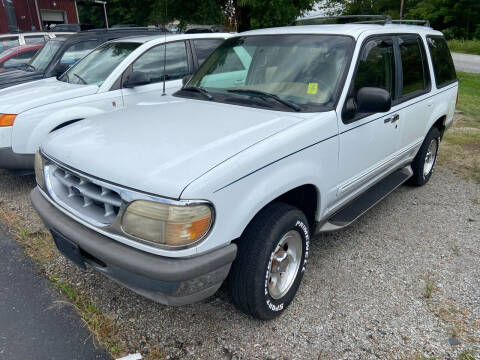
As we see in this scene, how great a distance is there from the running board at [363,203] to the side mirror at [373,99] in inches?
35.8

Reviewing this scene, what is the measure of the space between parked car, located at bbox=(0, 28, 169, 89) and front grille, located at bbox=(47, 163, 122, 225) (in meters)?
4.20

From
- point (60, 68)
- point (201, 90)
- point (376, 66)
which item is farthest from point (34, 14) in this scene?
point (376, 66)

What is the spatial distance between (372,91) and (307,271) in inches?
60.0

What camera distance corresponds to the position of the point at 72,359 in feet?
7.86

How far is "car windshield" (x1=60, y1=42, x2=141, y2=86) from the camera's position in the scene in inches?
209

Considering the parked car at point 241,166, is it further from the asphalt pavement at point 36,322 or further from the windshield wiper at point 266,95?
the asphalt pavement at point 36,322

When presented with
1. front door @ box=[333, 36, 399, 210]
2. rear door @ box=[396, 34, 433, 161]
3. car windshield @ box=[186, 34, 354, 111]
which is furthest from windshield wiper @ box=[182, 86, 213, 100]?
rear door @ box=[396, 34, 433, 161]

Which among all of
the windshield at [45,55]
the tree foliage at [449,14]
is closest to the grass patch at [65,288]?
the windshield at [45,55]

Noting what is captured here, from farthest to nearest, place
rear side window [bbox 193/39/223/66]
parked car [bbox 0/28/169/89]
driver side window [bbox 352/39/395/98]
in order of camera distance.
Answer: parked car [bbox 0/28/169/89] → rear side window [bbox 193/39/223/66] → driver side window [bbox 352/39/395/98]

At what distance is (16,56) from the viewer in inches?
348

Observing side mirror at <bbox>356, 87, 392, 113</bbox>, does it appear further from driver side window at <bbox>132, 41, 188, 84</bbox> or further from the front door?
driver side window at <bbox>132, 41, 188, 84</bbox>

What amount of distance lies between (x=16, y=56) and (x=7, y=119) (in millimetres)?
5345

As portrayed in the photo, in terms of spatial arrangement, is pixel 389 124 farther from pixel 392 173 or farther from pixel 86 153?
pixel 86 153

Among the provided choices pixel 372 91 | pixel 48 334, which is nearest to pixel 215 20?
pixel 372 91
